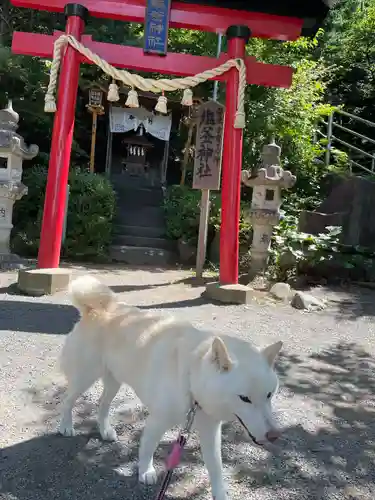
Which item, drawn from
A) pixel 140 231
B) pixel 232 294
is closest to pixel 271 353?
pixel 232 294

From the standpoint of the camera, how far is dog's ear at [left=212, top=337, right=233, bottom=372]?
62.7 inches

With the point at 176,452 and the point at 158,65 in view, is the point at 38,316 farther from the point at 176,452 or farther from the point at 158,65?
the point at 158,65

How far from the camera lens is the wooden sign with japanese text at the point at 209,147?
7.54 m

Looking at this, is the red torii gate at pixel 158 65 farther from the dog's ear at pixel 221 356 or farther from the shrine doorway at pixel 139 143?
the shrine doorway at pixel 139 143

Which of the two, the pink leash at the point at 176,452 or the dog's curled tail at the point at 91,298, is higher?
the dog's curled tail at the point at 91,298

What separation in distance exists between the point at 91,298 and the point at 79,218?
806 centimetres

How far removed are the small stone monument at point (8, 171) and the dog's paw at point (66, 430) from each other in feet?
19.0

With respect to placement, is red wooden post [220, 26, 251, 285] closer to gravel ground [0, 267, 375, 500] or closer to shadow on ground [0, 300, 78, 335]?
gravel ground [0, 267, 375, 500]

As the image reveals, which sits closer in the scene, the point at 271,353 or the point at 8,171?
the point at 271,353

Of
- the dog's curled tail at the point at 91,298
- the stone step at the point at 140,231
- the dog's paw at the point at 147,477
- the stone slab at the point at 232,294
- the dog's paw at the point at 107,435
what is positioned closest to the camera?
the dog's paw at the point at 147,477

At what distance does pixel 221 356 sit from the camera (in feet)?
5.26

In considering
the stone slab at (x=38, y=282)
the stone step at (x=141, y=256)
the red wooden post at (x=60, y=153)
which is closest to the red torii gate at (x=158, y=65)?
the red wooden post at (x=60, y=153)

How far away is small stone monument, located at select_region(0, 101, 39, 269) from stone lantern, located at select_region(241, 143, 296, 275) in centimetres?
413

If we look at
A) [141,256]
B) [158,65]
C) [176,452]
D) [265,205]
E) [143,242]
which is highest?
[158,65]
